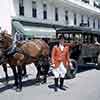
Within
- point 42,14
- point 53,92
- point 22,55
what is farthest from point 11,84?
point 42,14

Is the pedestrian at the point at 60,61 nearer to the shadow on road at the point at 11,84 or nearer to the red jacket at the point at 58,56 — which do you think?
the red jacket at the point at 58,56

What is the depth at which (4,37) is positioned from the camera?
37.6ft

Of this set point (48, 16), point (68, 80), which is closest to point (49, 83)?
point (68, 80)

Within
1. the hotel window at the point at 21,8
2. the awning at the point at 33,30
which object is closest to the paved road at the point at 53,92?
the awning at the point at 33,30

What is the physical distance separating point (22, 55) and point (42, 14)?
23014 mm

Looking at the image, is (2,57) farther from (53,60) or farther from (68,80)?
(68,80)

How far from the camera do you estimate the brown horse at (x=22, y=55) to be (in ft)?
37.8

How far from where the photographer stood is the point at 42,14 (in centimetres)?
3472

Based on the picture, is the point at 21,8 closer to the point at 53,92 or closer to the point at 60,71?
the point at 60,71

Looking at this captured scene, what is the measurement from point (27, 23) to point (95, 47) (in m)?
13.8

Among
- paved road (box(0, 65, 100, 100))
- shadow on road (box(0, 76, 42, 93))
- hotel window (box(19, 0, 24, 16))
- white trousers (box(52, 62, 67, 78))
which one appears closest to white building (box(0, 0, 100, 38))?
hotel window (box(19, 0, 24, 16))

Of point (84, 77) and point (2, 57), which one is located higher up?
point (2, 57)

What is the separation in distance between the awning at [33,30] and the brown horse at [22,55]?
43.1ft

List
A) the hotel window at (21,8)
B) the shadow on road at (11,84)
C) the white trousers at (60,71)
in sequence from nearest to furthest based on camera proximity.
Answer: the white trousers at (60,71)
the shadow on road at (11,84)
the hotel window at (21,8)
